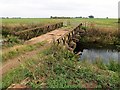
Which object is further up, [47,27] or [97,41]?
[47,27]

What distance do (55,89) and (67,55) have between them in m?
3.61

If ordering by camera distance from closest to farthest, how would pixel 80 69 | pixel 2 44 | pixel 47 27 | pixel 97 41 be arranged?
pixel 80 69 → pixel 2 44 → pixel 47 27 → pixel 97 41

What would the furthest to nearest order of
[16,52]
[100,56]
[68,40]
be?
[68,40] → [100,56] → [16,52]

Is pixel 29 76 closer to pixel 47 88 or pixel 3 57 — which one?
pixel 47 88

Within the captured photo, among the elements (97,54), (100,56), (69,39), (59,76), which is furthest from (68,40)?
(59,76)

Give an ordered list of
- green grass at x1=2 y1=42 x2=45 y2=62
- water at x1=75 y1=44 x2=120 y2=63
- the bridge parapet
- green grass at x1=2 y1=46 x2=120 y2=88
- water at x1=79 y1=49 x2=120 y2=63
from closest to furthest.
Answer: green grass at x1=2 y1=46 x2=120 y2=88 → green grass at x1=2 y1=42 x2=45 y2=62 → the bridge parapet → water at x1=79 y1=49 x2=120 y2=63 → water at x1=75 y1=44 x2=120 y2=63

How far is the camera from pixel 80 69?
7.30m

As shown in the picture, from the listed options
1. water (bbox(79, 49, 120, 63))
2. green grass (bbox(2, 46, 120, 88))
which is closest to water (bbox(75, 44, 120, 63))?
water (bbox(79, 49, 120, 63))

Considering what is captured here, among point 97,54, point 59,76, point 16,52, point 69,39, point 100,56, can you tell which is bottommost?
point 97,54

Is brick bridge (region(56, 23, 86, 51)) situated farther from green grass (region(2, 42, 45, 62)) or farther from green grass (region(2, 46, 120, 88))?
green grass (region(2, 46, 120, 88))

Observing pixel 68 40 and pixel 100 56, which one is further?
pixel 68 40

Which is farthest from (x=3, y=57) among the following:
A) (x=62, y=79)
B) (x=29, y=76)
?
(x=62, y=79)

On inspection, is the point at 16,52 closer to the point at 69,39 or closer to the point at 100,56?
the point at 100,56

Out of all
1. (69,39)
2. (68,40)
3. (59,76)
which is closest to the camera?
(59,76)
